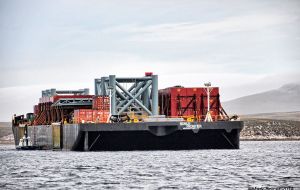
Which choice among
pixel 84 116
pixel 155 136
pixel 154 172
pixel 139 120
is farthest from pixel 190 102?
pixel 154 172

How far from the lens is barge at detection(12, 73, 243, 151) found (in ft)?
358

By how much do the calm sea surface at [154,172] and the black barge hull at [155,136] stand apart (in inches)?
300

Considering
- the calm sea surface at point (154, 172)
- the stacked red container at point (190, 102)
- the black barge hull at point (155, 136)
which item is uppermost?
the stacked red container at point (190, 102)

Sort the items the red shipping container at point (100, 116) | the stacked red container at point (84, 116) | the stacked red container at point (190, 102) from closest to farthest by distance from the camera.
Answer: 1. the stacked red container at point (84, 116)
2. the red shipping container at point (100, 116)
3. the stacked red container at point (190, 102)

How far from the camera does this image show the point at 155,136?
11294 centimetres

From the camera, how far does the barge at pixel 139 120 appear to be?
109 meters

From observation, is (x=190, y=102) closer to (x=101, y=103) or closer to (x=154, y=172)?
(x=101, y=103)

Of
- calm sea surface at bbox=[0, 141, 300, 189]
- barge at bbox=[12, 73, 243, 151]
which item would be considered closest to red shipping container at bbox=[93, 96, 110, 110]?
barge at bbox=[12, 73, 243, 151]

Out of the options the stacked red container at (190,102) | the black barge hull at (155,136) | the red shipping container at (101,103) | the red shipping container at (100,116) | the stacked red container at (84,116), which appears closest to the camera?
the black barge hull at (155,136)

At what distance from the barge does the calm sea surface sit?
330 inches

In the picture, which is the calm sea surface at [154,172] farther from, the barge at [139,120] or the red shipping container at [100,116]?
the red shipping container at [100,116]

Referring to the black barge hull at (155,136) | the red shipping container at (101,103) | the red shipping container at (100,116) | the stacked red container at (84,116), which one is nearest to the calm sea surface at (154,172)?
the black barge hull at (155,136)

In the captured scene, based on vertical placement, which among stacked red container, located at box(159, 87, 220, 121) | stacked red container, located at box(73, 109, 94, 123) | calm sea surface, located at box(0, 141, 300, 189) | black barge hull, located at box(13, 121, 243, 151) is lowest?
calm sea surface, located at box(0, 141, 300, 189)

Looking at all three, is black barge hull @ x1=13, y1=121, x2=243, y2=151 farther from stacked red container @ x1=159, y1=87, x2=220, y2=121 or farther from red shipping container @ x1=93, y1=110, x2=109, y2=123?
stacked red container @ x1=159, y1=87, x2=220, y2=121
